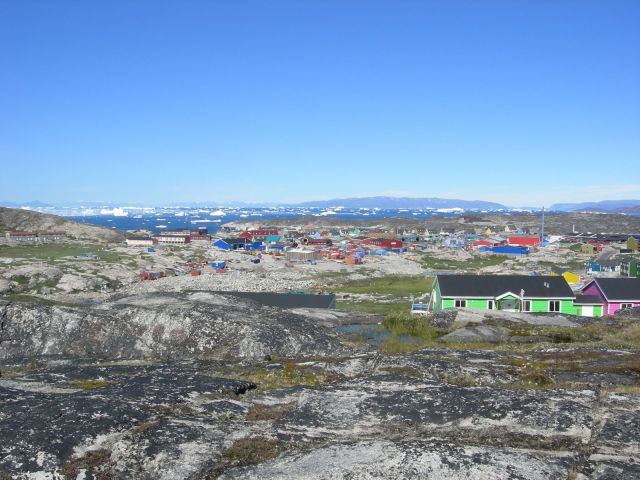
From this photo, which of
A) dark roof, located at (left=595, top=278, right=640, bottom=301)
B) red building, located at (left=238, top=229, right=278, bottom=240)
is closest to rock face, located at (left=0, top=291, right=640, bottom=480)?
dark roof, located at (left=595, top=278, right=640, bottom=301)

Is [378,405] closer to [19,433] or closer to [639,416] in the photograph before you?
[639,416]

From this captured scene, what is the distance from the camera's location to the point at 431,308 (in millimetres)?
53281

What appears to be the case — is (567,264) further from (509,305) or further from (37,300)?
(37,300)

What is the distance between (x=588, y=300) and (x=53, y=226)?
15027 cm

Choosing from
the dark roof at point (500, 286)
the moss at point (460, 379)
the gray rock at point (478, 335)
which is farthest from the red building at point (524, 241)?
the moss at point (460, 379)

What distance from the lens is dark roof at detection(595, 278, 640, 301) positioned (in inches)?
1949

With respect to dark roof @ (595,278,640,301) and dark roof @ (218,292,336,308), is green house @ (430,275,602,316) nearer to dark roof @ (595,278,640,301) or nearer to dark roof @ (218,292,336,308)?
dark roof @ (595,278,640,301)

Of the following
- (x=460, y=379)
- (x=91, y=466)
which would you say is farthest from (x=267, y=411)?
(x=460, y=379)

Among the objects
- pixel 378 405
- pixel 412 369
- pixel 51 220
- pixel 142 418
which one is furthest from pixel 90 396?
pixel 51 220

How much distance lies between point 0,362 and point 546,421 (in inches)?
696

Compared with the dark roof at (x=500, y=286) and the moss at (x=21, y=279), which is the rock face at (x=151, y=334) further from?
the moss at (x=21, y=279)

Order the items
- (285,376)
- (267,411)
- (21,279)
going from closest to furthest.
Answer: (267,411), (285,376), (21,279)

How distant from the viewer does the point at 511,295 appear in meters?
46.6

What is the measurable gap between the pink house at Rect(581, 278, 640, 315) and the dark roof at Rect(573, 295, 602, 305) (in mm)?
471
